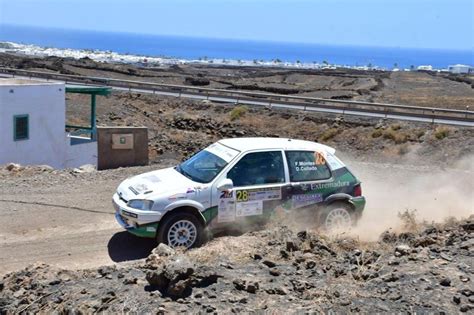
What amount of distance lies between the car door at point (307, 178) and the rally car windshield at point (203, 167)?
3.97 feet

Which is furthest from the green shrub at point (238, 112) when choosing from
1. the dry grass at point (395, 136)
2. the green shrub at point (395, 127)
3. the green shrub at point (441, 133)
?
the green shrub at point (441, 133)

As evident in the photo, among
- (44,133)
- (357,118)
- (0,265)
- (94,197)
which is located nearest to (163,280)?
(0,265)

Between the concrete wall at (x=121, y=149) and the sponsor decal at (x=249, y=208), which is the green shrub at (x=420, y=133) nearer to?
the concrete wall at (x=121, y=149)

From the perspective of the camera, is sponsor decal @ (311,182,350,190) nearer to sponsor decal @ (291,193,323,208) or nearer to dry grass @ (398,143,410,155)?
sponsor decal @ (291,193,323,208)

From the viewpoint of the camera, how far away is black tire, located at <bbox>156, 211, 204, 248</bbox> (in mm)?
9398

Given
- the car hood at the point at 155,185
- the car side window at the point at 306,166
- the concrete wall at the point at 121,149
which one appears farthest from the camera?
the concrete wall at the point at 121,149

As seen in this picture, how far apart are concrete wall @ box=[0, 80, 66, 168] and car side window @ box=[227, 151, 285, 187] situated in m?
A: 13.1

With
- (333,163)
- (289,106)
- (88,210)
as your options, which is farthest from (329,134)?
(333,163)

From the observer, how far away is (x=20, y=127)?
2153 centimetres

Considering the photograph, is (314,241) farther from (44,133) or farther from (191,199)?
(44,133)

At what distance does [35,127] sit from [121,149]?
5.48 meters

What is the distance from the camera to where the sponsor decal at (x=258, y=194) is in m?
9.90

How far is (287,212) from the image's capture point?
405 inches

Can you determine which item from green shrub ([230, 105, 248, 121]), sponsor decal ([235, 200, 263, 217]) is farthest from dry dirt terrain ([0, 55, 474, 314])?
green shrub ([230, 105, 248, 121])
